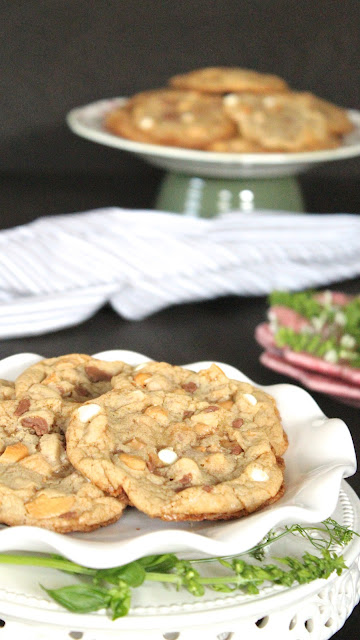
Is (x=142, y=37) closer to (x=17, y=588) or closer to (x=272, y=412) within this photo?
(x=272, y=412)

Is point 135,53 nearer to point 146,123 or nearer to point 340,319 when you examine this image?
point 146,123

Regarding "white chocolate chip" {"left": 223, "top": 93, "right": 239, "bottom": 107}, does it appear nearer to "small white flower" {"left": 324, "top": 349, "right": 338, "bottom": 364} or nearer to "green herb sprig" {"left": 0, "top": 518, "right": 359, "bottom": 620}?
"small white flower" {"left": 324, "top": 349, "right": 338, "bottom": 364}

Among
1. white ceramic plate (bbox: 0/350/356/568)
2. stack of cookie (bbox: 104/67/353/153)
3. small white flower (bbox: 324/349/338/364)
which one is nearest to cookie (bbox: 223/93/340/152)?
stack of cookie (bbox: 104/67/353/153)

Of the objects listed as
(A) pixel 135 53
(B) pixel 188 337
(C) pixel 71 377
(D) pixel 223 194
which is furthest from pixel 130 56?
(C) pixel 71 377

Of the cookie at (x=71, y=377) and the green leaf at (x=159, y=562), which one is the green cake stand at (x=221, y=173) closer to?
the cookie at (x=71, y=377)

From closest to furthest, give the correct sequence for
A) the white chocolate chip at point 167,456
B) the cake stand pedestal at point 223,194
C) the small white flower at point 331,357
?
the white chocolate chip at point 167,456, the small white flower at point 331,357, the cake stand pedestal at point 223,194

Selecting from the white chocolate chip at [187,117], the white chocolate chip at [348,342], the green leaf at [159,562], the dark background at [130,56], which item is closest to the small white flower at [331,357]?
the white chocolate chip at [348,342]

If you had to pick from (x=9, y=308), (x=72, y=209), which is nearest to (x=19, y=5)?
(x=72, y=209)
